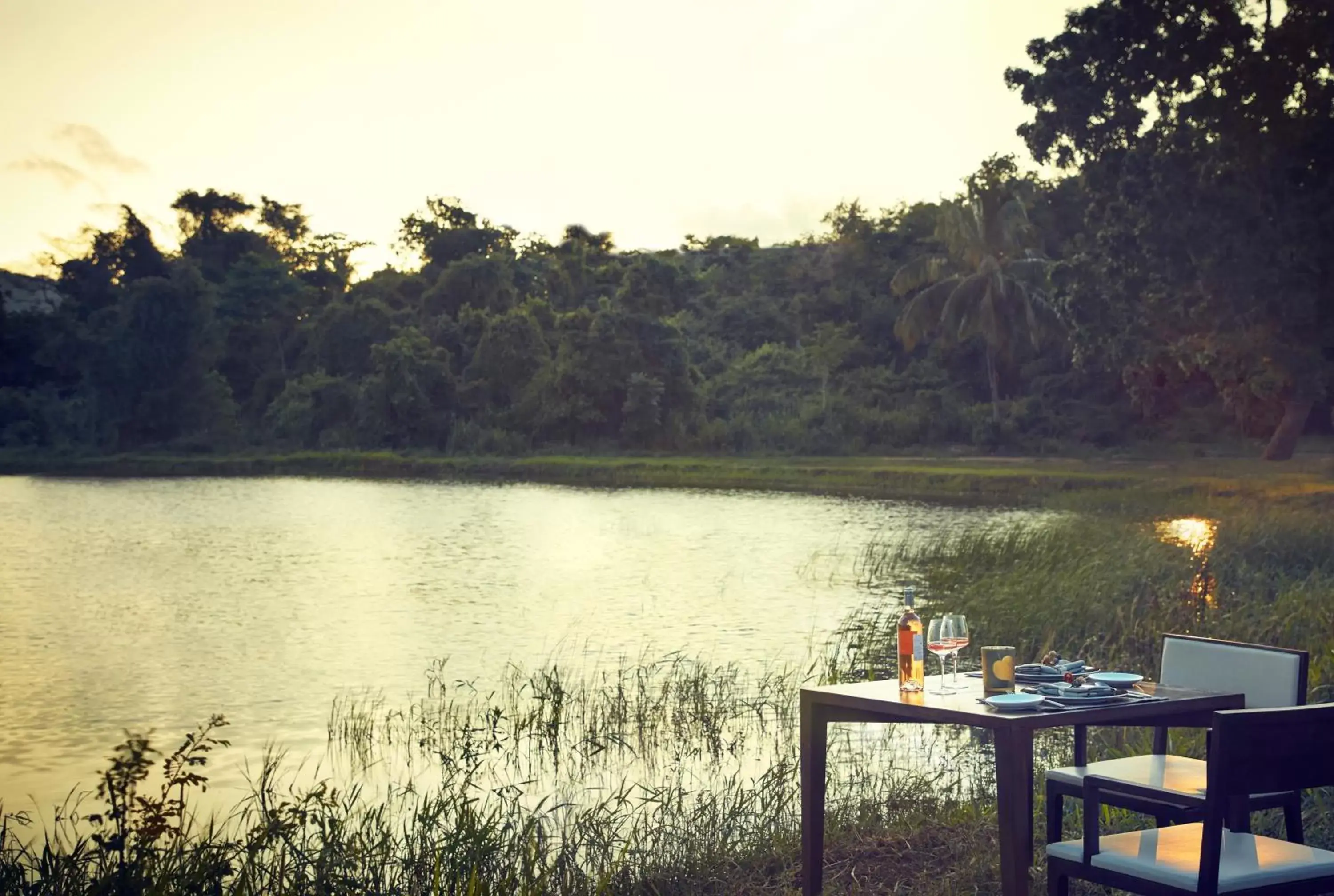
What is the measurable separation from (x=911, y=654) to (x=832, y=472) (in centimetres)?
2999

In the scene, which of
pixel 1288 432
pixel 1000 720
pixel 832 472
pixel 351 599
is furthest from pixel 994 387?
pixel 1000 720

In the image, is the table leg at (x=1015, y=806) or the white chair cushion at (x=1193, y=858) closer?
the white chair cushion at (x=1193, y=858)

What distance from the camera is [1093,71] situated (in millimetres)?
17891

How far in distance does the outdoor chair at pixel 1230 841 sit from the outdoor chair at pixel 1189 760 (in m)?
0.13

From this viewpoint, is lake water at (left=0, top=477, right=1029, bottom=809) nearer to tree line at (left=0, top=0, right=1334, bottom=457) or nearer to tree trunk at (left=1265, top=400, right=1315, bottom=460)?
tree line at (left=0, top=0, right=1334, bottom=457)

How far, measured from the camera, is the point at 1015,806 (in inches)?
154

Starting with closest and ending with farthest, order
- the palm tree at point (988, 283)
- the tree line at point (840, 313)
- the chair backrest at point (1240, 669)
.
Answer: the chair backrest at point (1240, 669) < the tree line at point (840, 313) < the palm tree at point (988, 283)

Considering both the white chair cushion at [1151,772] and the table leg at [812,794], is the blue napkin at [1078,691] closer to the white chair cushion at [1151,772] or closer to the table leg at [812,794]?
the white chair cushion at [1151,772]

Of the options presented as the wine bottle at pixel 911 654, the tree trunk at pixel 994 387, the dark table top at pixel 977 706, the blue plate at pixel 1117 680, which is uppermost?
the tree trunk at pixel 994 387

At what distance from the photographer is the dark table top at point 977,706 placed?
3885 millimetres

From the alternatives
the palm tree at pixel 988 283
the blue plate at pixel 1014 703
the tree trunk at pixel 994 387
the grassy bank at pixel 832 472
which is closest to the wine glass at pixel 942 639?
the blue plate at pixel 1014 703

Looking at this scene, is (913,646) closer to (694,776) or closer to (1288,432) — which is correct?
(694,776)

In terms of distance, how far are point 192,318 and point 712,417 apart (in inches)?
739

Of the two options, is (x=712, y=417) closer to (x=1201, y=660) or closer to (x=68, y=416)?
(x=68, y=416)
